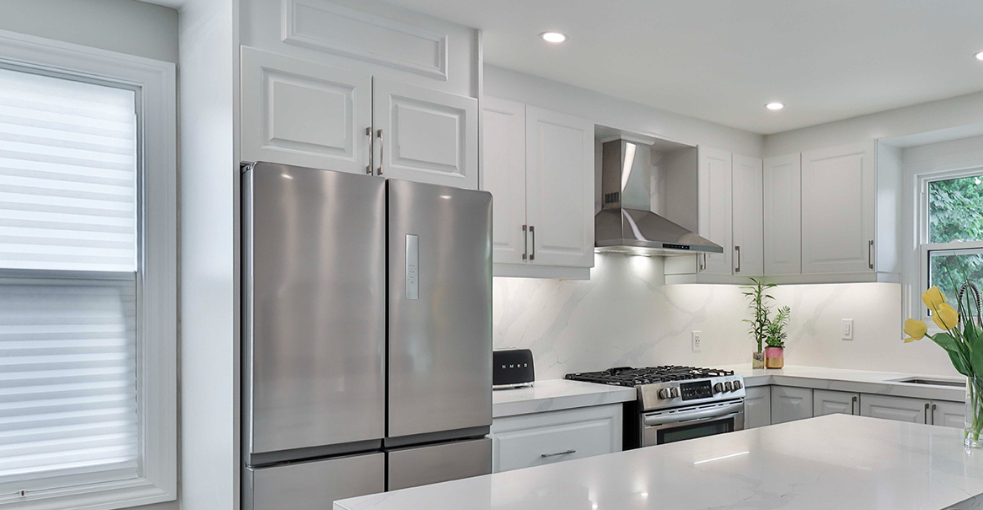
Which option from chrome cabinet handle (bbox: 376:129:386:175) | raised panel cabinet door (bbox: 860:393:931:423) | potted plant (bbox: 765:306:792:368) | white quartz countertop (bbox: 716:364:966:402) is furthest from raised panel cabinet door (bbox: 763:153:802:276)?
chrome cabinet handle (bbox: 376:129:386:175)

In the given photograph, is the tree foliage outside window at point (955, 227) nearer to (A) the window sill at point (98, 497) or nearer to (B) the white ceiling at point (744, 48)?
(B) the white ceiling at point (744, 48)

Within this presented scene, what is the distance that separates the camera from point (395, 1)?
8.43 ft

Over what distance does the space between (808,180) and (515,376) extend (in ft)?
7.67

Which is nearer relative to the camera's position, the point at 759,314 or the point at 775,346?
the point at 775,346

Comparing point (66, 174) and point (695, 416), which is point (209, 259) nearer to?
point (66, 174)

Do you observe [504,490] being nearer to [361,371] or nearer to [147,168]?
[361,371]

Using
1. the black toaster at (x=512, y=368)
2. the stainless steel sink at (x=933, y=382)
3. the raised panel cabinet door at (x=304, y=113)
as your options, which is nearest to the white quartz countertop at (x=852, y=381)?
the stainless steel sink at (x=933, y=382)

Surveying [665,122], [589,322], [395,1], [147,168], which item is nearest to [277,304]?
[147,168]

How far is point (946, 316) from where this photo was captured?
1814 millimetres

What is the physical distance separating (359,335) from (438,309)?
12.4 inches

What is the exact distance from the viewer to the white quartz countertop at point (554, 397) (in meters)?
2.90

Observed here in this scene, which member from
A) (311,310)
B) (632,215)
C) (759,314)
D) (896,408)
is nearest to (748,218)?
(759,314)

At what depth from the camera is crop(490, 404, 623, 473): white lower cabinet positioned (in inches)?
113

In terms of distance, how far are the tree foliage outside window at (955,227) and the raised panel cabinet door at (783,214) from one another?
74 centimetres
